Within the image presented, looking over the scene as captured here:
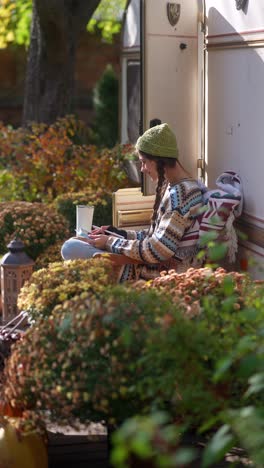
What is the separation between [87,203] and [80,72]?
44.4 ft

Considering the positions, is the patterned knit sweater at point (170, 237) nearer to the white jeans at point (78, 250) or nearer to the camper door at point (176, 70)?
the white jeans at point (78, 250)

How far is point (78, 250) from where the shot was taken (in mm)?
5445

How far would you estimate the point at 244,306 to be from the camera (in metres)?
3.92

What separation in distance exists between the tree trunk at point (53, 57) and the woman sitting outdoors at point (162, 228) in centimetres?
464

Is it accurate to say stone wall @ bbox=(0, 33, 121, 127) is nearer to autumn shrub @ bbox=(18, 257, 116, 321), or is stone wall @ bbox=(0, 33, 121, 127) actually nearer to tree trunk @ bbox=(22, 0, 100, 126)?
tree trunk @ bbox=(22, 0, 100, 126)

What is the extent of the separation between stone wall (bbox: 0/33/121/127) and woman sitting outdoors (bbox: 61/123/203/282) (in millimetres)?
15390

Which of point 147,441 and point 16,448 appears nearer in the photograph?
point 147,441

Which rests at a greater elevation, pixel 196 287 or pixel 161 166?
pixel 161 166

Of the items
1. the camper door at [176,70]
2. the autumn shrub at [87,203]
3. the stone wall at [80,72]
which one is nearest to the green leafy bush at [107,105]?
the stone wall at [80,72]

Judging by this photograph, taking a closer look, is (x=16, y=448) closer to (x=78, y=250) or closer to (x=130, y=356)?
(x=130, y=356)

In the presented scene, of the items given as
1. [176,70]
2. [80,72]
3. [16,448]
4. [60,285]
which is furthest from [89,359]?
[80,72]

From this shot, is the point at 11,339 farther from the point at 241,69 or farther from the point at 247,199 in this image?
the point at 241,69

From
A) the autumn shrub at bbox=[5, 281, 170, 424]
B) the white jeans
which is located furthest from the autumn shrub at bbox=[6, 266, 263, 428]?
the white jeans

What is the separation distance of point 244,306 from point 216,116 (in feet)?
8.92
